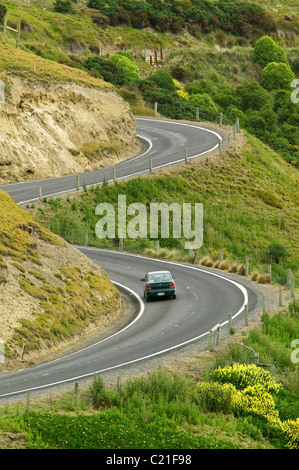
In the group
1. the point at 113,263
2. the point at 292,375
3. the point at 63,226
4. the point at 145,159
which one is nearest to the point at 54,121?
the point at 145,159

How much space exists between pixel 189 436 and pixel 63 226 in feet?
76.5

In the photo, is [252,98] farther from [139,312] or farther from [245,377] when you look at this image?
[245,377]

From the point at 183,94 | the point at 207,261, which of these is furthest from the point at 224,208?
the point at 183,94

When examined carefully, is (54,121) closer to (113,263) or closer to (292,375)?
(113,263)

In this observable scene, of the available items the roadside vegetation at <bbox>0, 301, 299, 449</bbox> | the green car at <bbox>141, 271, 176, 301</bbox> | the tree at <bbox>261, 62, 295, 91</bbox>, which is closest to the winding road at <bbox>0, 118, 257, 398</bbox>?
the green car at <bbox>141, 271, 176, 301</bbox>

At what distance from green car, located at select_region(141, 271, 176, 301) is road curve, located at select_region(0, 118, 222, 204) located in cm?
1138

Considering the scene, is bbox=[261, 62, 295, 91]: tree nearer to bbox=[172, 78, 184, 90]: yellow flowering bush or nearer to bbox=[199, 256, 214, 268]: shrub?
bbox=[172, 78, 184, 90]: yellow flowering bush

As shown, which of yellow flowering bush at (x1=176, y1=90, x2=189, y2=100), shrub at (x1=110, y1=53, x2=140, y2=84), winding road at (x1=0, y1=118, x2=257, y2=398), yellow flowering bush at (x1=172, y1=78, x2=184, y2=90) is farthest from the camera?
yellow flowering bush at (x1=172, y1=78, x2=184, y2=90)

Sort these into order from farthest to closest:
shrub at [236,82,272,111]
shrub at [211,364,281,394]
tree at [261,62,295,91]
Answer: tree at [261,62,295,91] < shrub at [236,82,272,111] < shrub at [211,364,281,394]

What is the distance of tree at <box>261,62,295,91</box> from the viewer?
79194 mm

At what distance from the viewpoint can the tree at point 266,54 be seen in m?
84.7

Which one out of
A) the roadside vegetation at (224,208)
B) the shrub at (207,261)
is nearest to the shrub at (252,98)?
the roadside vegetation at (224,208)

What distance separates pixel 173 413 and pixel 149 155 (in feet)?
115
